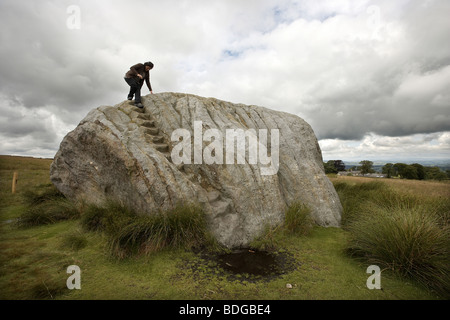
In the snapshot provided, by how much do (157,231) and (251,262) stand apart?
2479 millimetres

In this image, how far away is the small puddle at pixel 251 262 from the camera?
466 centimetres

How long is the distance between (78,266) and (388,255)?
22.8 ft

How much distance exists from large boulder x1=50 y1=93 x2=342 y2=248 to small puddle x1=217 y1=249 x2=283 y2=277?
19.1 inches

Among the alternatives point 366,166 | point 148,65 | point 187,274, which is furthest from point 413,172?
point 187,274

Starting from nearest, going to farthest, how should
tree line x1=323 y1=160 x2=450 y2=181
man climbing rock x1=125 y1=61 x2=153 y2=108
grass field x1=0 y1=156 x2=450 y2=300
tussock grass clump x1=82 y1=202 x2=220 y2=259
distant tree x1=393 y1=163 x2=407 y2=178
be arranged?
1. grass field x1=0 y1=156 x2=450 y2=300
2. tussock grass clump x1=82 y1=202 x2=220 y2=259
3. man climbing rock x1=125 y1=61 x2=153 y2=108
4. tree line x1=323 y1=160 x2=450 y2=181
5. distant tree x1=393 y1=163 x2=407 y2=178

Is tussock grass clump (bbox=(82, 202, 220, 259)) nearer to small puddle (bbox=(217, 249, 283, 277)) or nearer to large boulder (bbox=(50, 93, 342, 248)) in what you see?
large boulder (bbox=(50, 93, 342, 248))

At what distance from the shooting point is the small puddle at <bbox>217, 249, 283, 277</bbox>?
466 cm

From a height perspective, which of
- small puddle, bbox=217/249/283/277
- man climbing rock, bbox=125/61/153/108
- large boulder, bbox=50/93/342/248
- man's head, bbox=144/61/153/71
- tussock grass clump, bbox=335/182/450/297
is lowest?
small puddle, bbox=217/249/283/277

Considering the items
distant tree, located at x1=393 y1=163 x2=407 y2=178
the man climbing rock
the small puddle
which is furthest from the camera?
distant tree, located at x1=393 y1=163 x2=407 y2=178

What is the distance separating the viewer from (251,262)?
16.6 ft

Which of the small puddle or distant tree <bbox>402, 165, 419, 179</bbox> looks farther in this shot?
distant tree <bbox>402, 165, 419, 179</bbox>

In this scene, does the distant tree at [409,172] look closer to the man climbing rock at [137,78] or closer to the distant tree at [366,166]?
the distant tree at [366,166]

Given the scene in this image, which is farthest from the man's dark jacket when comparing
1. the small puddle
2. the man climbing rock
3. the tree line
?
the tree line
